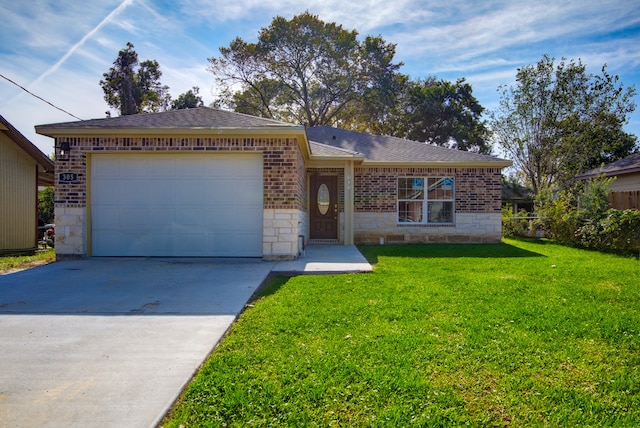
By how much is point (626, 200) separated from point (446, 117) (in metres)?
16.5

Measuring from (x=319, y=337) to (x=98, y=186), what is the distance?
7.26m

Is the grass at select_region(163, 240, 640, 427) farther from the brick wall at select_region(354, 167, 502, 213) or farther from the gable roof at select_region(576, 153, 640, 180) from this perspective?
the gable roof at select_region(576, 153, 640, 180)

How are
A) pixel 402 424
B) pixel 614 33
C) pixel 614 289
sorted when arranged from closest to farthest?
pixel 402 424 < pixel 614 289 < pixel 614 33

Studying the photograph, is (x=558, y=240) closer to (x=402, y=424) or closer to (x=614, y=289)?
(x=614, y=289)

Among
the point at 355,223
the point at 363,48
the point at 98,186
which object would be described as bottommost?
the point at 355,223

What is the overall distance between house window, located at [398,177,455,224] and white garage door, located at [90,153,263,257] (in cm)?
614

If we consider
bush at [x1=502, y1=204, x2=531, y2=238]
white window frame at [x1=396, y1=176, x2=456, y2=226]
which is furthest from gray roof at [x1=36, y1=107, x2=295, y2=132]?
bush at [x1=502, y1=204, x2=531, y2=238]

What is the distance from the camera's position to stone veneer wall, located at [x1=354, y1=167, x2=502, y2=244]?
12.8 meters

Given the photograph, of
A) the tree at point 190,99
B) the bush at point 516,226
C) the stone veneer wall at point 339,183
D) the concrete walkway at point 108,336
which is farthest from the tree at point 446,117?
the concrete walkway at point 108,336

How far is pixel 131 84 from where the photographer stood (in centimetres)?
3078

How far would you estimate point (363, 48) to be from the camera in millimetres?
25781

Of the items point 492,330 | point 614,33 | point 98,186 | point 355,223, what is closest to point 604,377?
point 492,330

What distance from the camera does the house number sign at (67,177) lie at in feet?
27.6

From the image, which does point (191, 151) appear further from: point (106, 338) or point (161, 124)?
point (106, 338)
